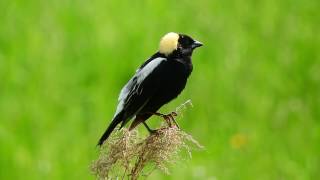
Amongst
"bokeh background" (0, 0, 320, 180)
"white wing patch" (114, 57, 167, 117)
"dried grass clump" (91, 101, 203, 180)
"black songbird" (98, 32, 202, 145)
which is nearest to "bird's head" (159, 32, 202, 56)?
"black songbird" (98, 32, 202, 145)

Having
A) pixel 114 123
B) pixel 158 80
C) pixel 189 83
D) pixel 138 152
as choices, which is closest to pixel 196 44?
pixel 158 80

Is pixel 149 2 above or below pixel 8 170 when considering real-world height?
above

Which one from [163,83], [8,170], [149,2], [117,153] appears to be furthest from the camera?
[149,2]

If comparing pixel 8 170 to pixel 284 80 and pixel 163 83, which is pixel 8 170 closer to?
pixel 284 80

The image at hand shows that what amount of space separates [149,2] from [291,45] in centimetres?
114

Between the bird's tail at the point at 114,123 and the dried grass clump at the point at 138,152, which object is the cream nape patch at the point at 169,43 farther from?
the dried grass clump at the point at 138,152

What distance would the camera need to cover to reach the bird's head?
3377 mm

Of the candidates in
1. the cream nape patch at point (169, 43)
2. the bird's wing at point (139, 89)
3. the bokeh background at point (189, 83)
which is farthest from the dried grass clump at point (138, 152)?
the bokeh background at point (189, 83)

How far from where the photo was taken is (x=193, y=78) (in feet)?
22.4

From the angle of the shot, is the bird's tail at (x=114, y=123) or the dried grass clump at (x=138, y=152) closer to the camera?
the dried grass clump at (x=138, y=152)

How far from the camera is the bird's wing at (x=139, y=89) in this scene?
322 centimetres

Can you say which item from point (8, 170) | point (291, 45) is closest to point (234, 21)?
point (291, 45)

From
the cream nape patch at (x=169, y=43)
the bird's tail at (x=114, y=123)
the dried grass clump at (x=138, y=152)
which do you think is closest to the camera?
the dried grass clump at (x=138, y=152)

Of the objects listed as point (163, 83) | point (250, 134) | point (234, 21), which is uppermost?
point (163, 83)
